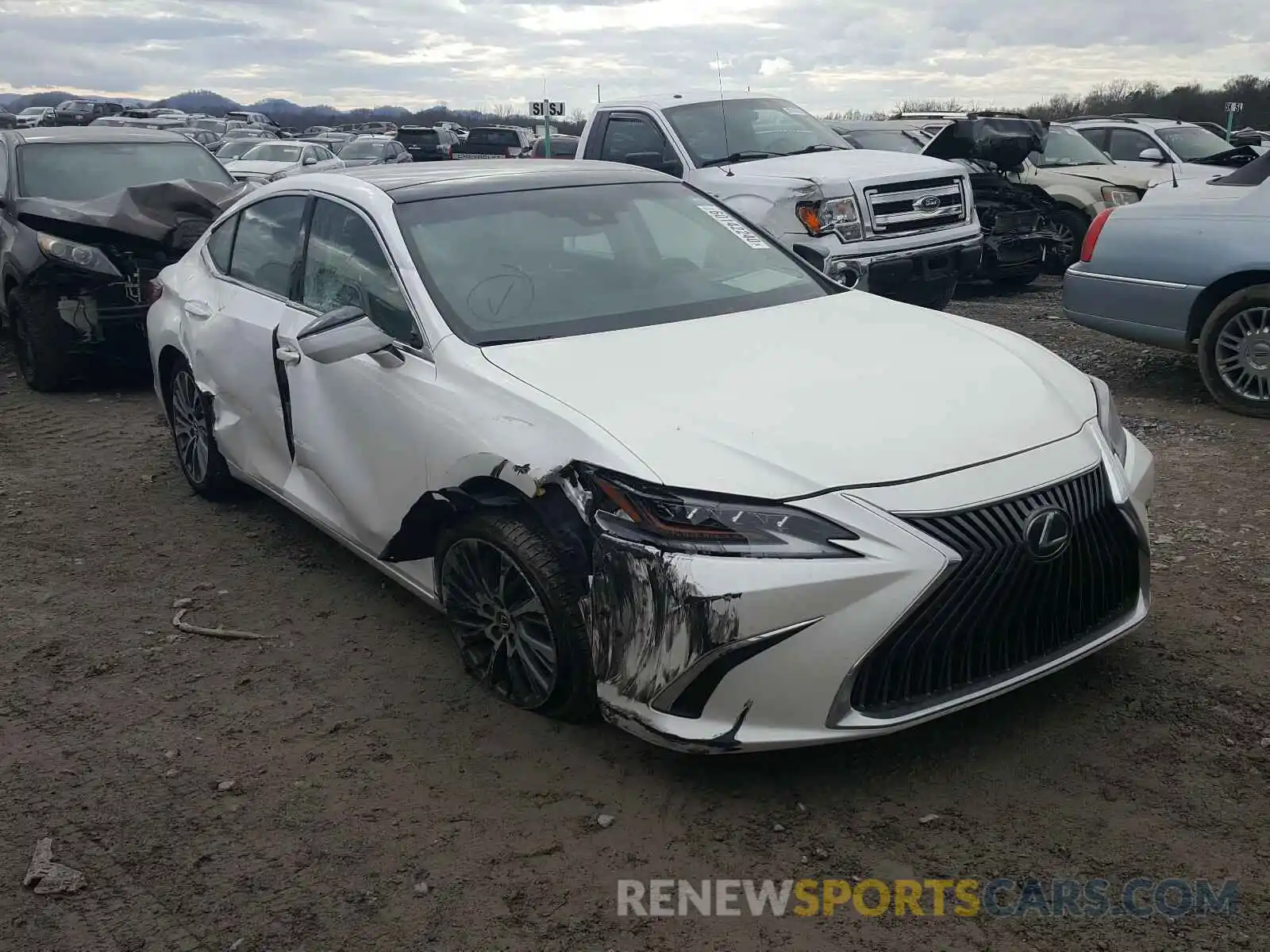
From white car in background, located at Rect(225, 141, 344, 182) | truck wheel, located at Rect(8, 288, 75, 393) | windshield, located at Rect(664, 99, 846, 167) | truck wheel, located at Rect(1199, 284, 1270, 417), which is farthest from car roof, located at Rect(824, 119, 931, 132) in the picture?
white car in background, located at Rect(225, 141, 344, 182)

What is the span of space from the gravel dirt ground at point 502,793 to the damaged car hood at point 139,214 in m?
3.91

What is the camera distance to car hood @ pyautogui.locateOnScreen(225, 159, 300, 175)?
63.0ft

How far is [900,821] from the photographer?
3035mm

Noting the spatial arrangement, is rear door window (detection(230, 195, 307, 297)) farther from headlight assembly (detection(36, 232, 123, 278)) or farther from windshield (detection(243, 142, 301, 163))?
windshield (detection(243, 142, 301, 163))

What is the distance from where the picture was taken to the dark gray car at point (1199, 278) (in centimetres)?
646

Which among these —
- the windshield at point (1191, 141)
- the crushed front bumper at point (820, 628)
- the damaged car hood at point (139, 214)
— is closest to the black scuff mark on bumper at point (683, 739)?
the crushed front bumper at point (820, 628)

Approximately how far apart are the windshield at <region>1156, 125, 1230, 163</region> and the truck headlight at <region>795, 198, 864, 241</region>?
272 inches

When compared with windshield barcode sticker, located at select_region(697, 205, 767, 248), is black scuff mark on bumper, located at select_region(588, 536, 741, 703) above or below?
below

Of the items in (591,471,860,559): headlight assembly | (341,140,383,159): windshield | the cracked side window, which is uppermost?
(341,140,383,159): windshield

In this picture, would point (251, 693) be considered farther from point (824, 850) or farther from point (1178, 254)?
point (1178, 254)

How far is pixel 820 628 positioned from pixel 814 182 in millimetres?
6532

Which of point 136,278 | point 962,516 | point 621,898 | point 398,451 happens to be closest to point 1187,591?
point 962,516

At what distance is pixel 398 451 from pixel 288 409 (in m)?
0.92

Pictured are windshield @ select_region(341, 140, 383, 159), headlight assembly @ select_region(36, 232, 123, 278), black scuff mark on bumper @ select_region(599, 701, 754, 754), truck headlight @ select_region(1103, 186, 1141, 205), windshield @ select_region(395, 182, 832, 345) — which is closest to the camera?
black scuff mark on bumper @ select_region(599, 701, 754, 754)
